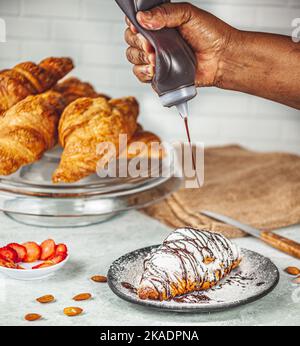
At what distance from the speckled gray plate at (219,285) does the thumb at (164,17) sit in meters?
0.38

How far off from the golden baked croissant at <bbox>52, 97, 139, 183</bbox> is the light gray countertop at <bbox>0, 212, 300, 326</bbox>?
13cm

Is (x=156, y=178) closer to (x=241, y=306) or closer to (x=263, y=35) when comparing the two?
(x=263, y=35)

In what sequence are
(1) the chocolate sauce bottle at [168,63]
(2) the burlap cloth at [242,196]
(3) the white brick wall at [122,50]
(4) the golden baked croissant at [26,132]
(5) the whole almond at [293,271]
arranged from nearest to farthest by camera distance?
(1) the chocolate sauce bottle at [168,63], (5) the whole almond at [293,271], (4) the golden baked croissant at [26,132], (2) the burlap cloth at [242,196], (3) the white brick wall at [122,50]

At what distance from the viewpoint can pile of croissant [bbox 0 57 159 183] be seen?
1364 millimetres

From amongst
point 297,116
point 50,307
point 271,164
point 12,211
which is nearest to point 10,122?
point 12,211

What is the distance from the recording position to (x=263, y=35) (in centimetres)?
135

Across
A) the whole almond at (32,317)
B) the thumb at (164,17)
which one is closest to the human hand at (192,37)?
the thumb at (164,17)

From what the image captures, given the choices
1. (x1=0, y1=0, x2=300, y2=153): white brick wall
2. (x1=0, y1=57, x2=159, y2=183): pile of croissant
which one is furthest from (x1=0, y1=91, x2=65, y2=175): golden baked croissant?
(x1=0, y1=0, x2=300, y2=153): white brick wall

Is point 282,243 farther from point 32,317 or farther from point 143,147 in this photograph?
point 32,317

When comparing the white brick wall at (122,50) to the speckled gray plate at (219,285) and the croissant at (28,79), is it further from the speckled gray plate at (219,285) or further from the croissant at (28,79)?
the speckled gray plate at (219,285)

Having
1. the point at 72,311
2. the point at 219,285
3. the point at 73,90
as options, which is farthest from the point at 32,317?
the point at 73,90

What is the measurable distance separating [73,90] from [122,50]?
2.76 feet

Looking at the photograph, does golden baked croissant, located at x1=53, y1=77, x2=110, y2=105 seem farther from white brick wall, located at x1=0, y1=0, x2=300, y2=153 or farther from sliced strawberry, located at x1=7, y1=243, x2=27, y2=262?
white brick wall, located at x1=0, y1=0, x2=300, y2=153

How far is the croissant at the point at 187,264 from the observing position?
101 centimetres
